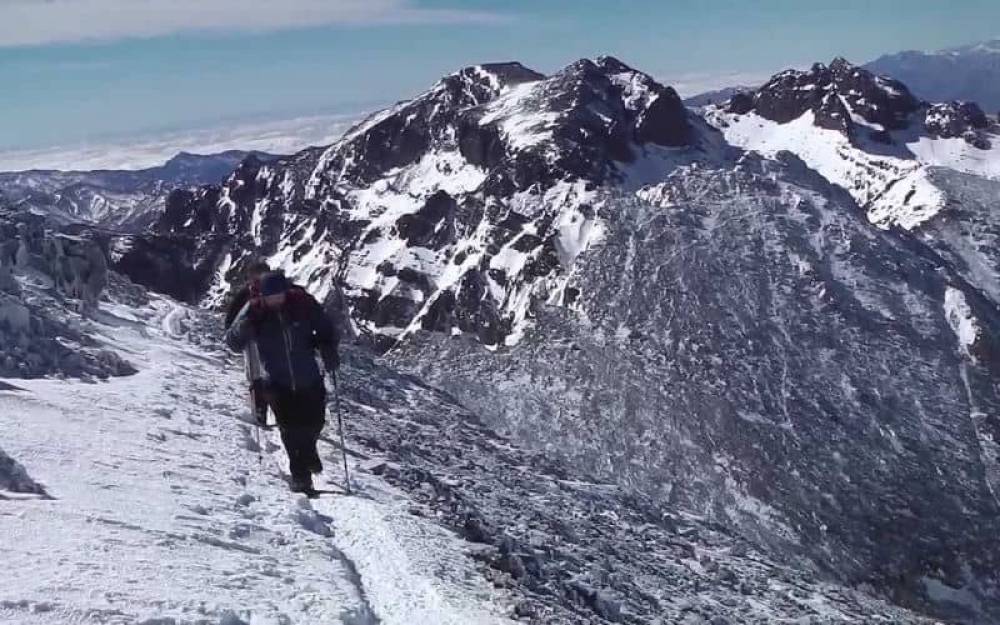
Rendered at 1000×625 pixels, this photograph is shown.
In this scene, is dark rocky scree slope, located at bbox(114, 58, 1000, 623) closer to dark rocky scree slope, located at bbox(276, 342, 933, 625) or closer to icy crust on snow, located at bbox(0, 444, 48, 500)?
dark rocky scree slope, located at bbox(276, 342, 933, 625)

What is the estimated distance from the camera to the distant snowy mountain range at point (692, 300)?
3145 inches

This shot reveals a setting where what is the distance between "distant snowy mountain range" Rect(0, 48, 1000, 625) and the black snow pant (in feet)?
30.9

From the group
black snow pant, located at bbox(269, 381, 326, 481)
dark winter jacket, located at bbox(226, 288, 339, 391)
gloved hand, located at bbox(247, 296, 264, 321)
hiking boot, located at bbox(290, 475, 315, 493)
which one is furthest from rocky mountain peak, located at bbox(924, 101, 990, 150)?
gloved hand, located at bbox(247, 296, 264, 321)

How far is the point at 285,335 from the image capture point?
50.5 ft

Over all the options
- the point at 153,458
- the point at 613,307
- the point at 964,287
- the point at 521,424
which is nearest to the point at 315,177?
the point at 613,307

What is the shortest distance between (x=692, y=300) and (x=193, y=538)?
92403 millimetres

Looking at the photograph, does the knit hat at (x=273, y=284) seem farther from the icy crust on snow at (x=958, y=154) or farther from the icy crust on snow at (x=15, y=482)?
the icy crust on snow at (x=958, y=154)

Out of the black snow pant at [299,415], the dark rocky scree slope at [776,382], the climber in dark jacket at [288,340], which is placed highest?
the climber in dark jacket at [288,340]

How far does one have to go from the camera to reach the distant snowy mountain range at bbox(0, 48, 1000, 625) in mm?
79875

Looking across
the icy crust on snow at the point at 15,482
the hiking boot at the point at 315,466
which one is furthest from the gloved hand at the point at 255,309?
the icy crust on snow at the point at 15,482

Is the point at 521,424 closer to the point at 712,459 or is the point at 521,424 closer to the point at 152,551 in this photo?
the point at 712,459

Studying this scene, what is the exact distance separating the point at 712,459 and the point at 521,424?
1804 centimetres

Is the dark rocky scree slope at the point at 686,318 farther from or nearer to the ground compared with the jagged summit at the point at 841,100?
nearer to the ground

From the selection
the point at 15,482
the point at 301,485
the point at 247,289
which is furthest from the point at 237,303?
the point at 15,482
